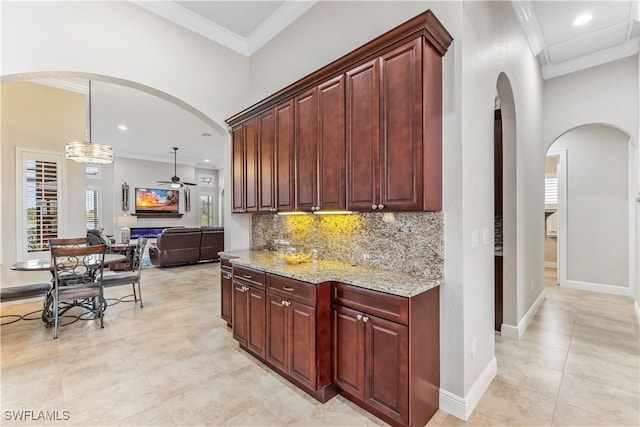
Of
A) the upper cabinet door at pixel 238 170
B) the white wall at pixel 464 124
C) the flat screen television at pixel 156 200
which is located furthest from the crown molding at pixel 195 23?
the flat screen television at pixel 156 200

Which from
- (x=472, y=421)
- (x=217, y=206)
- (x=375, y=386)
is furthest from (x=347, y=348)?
(x=217, y=206)

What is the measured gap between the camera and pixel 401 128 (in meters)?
2.00

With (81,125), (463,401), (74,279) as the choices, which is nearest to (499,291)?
(463,401)

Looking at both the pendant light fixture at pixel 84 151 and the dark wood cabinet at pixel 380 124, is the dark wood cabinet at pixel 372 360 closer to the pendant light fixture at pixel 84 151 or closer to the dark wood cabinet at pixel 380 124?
the dark wood cabinet at pixel 380 124

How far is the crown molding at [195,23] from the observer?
319 centimetres

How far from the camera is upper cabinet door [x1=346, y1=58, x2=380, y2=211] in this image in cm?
215

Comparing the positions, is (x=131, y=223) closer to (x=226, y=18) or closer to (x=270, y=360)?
(x=226, y=18)

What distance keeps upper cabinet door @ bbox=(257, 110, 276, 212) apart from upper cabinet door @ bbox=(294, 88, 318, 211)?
427 mm

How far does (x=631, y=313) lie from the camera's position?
399cm

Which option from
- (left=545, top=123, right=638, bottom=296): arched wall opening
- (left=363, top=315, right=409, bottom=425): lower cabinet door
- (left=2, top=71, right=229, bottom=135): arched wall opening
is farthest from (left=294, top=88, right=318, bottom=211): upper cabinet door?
(left=545, top=123, right=638, bottom=296): arched wall opening

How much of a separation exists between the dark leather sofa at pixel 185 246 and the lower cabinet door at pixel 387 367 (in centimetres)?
693

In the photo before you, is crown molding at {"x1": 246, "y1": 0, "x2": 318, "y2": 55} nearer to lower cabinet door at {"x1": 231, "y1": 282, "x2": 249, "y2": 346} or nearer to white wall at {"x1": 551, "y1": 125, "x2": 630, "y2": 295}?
lower cabinet door at {"x1": 231, "y1": 282, "x2": 249, "y2": 346}

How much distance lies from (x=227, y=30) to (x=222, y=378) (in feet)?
13.2

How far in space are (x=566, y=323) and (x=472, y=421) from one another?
2716 mm
